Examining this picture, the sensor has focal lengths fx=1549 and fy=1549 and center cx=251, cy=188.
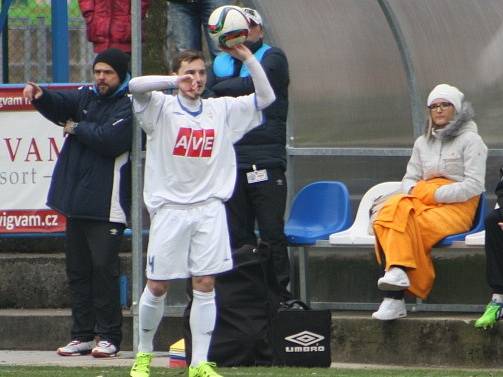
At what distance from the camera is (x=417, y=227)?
32.4 feet

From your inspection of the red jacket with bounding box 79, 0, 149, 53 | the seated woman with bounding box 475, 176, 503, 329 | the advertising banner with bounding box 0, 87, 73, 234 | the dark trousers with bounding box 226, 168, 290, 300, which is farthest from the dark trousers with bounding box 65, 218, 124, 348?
the seated woman with bounding box 475, 176, 503, 329

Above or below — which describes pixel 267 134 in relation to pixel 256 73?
below

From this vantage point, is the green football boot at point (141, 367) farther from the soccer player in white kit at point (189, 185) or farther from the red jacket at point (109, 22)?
the red jacket at point (109, 22)

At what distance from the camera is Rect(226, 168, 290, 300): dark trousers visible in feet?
32.7

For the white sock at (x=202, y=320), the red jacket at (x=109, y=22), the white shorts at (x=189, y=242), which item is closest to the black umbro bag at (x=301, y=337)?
the white sock at (x=202, y=320)

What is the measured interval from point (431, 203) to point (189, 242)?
220cm

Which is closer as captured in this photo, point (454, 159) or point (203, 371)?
point (203, 371)

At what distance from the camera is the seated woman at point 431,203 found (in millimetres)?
9805

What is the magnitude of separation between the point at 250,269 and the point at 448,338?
146 cm

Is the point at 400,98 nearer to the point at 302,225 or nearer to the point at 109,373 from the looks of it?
the point at 302,225

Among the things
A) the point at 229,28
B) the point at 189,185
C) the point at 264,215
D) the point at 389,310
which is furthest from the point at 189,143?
the point at 389,310

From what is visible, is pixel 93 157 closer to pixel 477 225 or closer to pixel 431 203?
pixel 431 203

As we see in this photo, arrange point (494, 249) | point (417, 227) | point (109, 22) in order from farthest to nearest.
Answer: point (109, 22) → point (417, 227) → point (494, 249)

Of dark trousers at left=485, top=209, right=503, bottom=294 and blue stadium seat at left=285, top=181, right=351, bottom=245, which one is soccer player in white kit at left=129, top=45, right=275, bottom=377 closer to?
dark trousers at left=485, top=209, right=503, bottom=294
